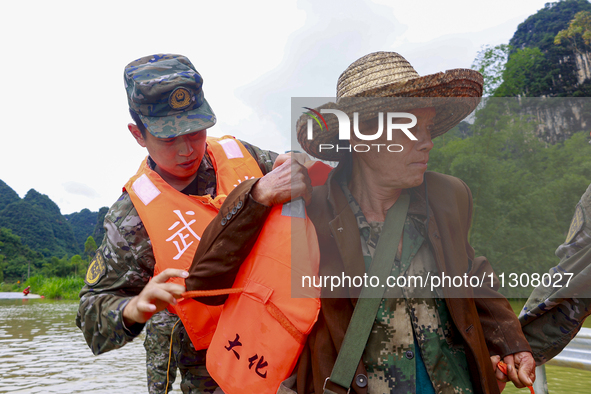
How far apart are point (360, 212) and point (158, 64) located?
1.54 meters

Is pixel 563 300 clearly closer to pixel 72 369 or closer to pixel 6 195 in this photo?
pixel 72 369

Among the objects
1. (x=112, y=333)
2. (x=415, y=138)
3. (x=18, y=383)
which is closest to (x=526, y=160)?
(x=415, y=138)

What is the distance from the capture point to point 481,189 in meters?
2.17

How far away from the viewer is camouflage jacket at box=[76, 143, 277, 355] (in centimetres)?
216

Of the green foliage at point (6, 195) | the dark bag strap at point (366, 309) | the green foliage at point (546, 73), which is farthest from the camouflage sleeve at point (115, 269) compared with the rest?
the green foliage at point (6, 195)

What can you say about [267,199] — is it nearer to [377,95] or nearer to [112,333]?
[377,95]

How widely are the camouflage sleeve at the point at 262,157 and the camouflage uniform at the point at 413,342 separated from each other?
1355 millimetres

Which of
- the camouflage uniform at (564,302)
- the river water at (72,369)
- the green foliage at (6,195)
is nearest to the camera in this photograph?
the camouflage uniform at (564,302)

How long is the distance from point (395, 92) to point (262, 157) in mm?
1478

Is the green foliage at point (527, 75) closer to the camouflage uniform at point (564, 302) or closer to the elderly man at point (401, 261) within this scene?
the camouflage uniform at point (564, 302)

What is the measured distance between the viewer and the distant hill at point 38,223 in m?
A: 91.1

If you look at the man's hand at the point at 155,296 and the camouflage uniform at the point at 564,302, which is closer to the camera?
the man's hand at the point at 155,296

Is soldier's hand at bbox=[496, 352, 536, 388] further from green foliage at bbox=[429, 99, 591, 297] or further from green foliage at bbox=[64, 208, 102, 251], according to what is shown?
green foliage at bbox=[64, 208, 102, 251]

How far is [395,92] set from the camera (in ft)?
5.50
